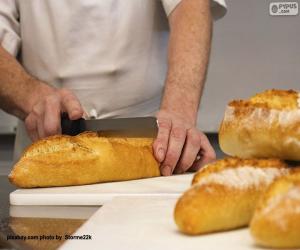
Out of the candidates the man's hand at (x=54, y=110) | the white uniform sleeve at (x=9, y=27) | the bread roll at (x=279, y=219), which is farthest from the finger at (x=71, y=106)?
the bread roll at (x=279, y=219)

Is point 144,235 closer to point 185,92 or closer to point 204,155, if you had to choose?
point 204,155

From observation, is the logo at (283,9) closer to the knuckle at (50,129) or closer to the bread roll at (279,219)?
the knuckle at (50,129)

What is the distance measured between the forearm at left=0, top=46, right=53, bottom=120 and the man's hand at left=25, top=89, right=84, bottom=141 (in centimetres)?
8

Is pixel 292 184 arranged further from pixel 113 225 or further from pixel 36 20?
pixel 36 20

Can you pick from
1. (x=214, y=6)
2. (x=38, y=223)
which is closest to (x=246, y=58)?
(x=214, y=6)

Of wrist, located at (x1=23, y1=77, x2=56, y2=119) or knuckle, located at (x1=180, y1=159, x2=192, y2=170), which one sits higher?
wrist, located at (x1=23, y1=77, x2=56, y2=119)

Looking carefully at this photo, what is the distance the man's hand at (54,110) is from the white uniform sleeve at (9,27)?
0.38 metres

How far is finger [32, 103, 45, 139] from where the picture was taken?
45.2 inches

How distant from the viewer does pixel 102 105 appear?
148cm

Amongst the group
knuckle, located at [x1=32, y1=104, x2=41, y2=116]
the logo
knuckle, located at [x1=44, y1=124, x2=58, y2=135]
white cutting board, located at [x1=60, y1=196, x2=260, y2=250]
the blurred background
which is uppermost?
the logo

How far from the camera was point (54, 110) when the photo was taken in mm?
1116

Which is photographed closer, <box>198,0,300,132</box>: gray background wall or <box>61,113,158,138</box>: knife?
<box>61,113,158,138</box>: knife

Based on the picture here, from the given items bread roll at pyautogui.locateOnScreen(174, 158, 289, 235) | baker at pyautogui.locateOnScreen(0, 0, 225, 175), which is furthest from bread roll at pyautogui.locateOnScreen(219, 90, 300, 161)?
baker at pyautogui.locateOnScreen(0, 0, 225, 175)

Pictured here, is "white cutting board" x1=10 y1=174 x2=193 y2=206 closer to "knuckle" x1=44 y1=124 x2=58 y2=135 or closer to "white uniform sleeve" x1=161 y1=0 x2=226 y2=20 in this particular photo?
"knuckle" x1=44 y1=124 x2=58 y2=135
